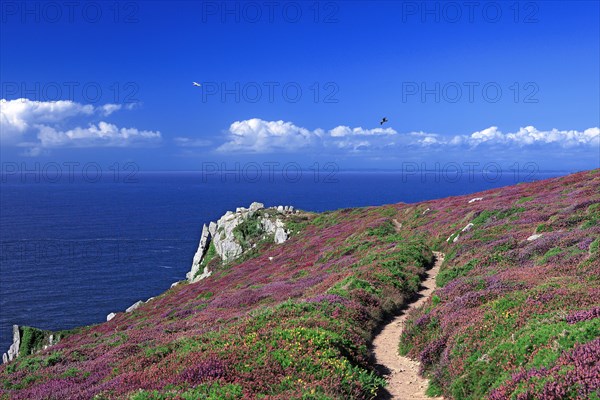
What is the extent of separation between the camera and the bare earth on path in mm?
13586

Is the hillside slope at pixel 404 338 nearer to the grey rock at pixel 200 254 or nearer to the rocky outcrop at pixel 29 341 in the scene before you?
the rocky outcrop at pixel 29 341

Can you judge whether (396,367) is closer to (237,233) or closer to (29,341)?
(29,341)

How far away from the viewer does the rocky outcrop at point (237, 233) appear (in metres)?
77.6

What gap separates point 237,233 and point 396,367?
6736cm

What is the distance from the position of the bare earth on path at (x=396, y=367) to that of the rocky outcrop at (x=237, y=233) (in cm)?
5274

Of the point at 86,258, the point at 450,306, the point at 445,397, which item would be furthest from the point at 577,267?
the point at 86,258

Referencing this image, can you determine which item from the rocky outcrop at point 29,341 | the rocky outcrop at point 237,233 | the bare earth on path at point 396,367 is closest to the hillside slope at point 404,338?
Result: the bare earth on path at point 396,367

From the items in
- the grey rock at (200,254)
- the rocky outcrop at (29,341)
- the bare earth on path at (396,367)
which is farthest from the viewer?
the grey rock at (200,254)

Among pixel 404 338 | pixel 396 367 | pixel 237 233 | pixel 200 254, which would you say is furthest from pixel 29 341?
pixel 396 367

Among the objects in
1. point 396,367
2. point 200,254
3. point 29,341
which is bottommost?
point 29,341

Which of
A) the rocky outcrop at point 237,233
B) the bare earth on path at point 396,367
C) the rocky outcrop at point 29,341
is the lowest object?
the rocky outcrop at point 29,341

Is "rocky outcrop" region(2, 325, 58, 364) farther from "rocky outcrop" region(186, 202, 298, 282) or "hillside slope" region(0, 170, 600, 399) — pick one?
"rocky outcrop" region(186, 202, 298, 282)

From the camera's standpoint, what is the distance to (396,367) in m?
15.7

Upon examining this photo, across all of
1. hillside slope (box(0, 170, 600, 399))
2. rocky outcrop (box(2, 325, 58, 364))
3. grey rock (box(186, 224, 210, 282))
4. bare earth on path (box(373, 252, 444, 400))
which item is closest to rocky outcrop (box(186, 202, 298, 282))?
grey rock (box(186, 224, 210, 282))
